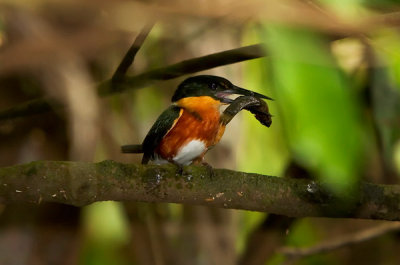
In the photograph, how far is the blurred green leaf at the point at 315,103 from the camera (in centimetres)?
69

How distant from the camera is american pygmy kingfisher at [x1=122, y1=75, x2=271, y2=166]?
10.6 feet

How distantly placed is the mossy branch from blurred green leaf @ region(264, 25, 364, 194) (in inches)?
63.3

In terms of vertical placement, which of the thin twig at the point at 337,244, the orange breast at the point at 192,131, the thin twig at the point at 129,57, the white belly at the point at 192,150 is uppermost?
the thin twig at the point at 129,57

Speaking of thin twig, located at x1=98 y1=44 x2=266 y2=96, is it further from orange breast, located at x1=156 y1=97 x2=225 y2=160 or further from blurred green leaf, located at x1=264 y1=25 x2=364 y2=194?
blurred green leaf, located at x1=264 y1=25 x2=364 y2=194

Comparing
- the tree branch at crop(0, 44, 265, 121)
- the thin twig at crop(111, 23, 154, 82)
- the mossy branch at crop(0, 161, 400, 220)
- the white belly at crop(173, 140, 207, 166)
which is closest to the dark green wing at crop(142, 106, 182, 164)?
the white belly at crop(173, 140, 207, 166)

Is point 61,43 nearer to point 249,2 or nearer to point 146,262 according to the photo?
point 249,2

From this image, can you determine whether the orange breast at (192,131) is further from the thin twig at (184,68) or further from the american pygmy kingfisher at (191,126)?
the thin twig at (184,68)

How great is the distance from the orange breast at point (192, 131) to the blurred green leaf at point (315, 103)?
2518mm

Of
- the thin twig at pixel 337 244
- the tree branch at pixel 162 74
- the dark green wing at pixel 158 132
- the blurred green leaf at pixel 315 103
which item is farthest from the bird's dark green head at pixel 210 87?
the blurred green leaf at pixel 315 103

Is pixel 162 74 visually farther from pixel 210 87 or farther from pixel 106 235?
pixel 106 235

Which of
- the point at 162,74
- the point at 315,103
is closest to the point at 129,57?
the point at 162,74

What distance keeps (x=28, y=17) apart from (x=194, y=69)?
69 centimetres

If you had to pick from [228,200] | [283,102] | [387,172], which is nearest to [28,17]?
[228,200]

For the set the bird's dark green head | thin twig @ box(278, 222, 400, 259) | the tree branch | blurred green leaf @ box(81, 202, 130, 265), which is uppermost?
the tree branch
